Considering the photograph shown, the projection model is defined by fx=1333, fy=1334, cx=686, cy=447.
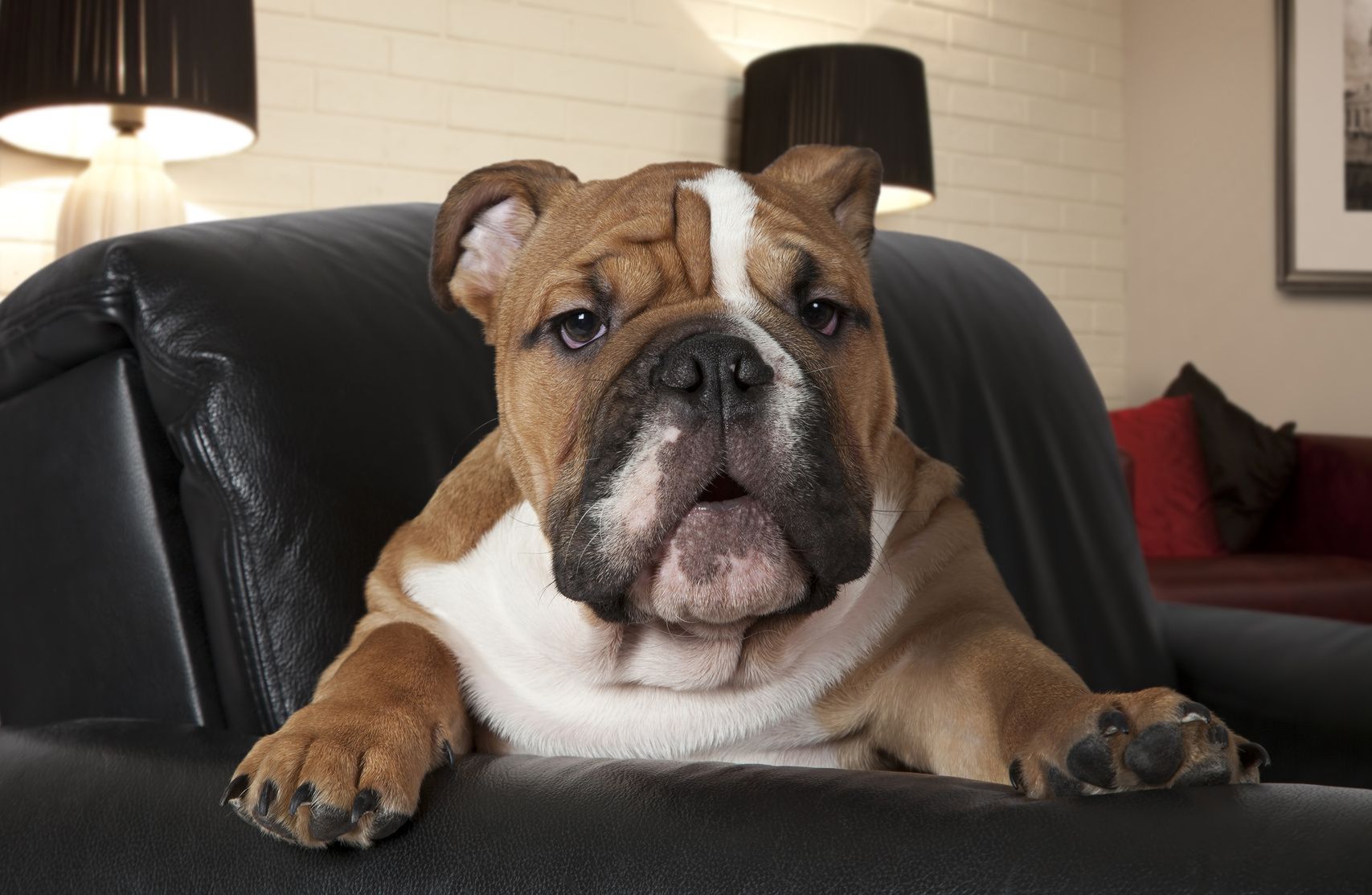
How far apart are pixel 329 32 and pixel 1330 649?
10.3 feet

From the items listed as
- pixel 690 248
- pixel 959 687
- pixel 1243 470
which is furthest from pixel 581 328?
pixel 1243 470

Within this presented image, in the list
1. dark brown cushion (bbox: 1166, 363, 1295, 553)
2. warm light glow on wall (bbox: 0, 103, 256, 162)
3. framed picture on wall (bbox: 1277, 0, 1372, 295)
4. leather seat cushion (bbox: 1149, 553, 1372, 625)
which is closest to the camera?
warm light glow on wall (bbox: 0, 103, 256, 162)

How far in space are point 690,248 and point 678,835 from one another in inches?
24.4

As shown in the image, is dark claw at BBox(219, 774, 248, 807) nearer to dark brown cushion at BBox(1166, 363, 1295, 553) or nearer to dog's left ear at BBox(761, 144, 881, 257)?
dog's left ear at BBox(761, 144, 881, 257)

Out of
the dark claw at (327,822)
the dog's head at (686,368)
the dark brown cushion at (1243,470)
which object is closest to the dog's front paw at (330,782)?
the dark claw at (327,822)

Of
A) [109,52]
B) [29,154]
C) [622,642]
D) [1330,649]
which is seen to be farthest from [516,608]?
[29,154]

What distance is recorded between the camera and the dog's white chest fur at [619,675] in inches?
47.6

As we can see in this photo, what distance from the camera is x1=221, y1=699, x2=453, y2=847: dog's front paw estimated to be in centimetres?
84

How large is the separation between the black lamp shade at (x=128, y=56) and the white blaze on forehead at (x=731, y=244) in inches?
76.9

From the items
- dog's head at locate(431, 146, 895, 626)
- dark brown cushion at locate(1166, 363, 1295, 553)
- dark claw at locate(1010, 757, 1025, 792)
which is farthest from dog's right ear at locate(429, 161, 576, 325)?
dark brown cushion at locate(1166, 363, 1295, 553)

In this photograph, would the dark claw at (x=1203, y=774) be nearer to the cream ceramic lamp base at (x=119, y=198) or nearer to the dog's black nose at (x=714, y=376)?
the dog's black nose at (x=714, y=376)

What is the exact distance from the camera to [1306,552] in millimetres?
4414

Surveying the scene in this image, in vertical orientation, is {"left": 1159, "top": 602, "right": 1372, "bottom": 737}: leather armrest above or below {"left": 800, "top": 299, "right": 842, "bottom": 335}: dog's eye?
below

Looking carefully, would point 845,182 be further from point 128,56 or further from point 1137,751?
point 128,56
